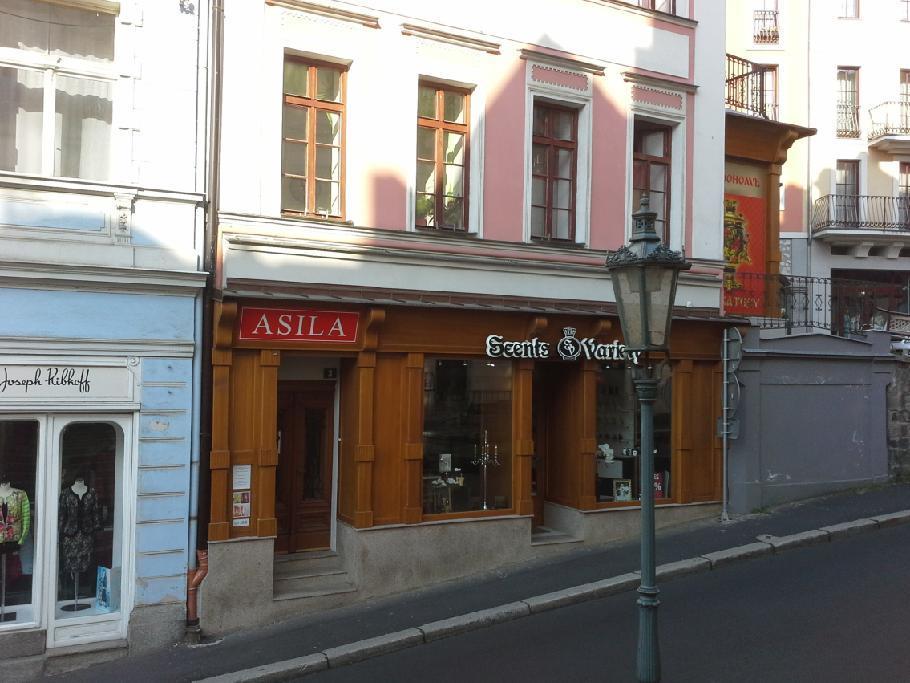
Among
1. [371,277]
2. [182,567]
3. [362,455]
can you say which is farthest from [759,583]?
[182,567]

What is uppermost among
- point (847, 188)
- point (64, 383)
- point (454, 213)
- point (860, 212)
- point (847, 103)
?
point (847, 103)

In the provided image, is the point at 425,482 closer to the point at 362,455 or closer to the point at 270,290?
the point at 362,455

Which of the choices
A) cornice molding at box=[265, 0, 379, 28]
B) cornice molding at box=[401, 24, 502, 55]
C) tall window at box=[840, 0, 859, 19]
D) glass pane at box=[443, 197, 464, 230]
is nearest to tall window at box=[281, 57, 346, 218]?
cornice molding at box=[265, 0, 379, 28]

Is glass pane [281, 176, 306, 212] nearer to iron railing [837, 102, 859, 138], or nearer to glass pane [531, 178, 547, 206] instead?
glass pane [531, 178, 547, 206]

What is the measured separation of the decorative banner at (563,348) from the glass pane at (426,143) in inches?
96.5

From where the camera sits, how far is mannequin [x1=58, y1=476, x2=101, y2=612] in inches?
358

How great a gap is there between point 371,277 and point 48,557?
4.61m

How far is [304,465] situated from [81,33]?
5665mm

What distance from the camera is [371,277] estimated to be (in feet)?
34.6

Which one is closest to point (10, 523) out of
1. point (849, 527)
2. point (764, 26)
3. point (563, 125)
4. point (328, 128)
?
point (328, 128)

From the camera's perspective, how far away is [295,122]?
34.2ft

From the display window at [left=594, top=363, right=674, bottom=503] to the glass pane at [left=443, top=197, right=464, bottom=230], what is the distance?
117 inches

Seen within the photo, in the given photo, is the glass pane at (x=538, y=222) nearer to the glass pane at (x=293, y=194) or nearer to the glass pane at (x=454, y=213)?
the glass pane at (x=454, y=213)

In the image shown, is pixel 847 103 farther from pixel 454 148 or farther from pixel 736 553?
pixel 736 553
